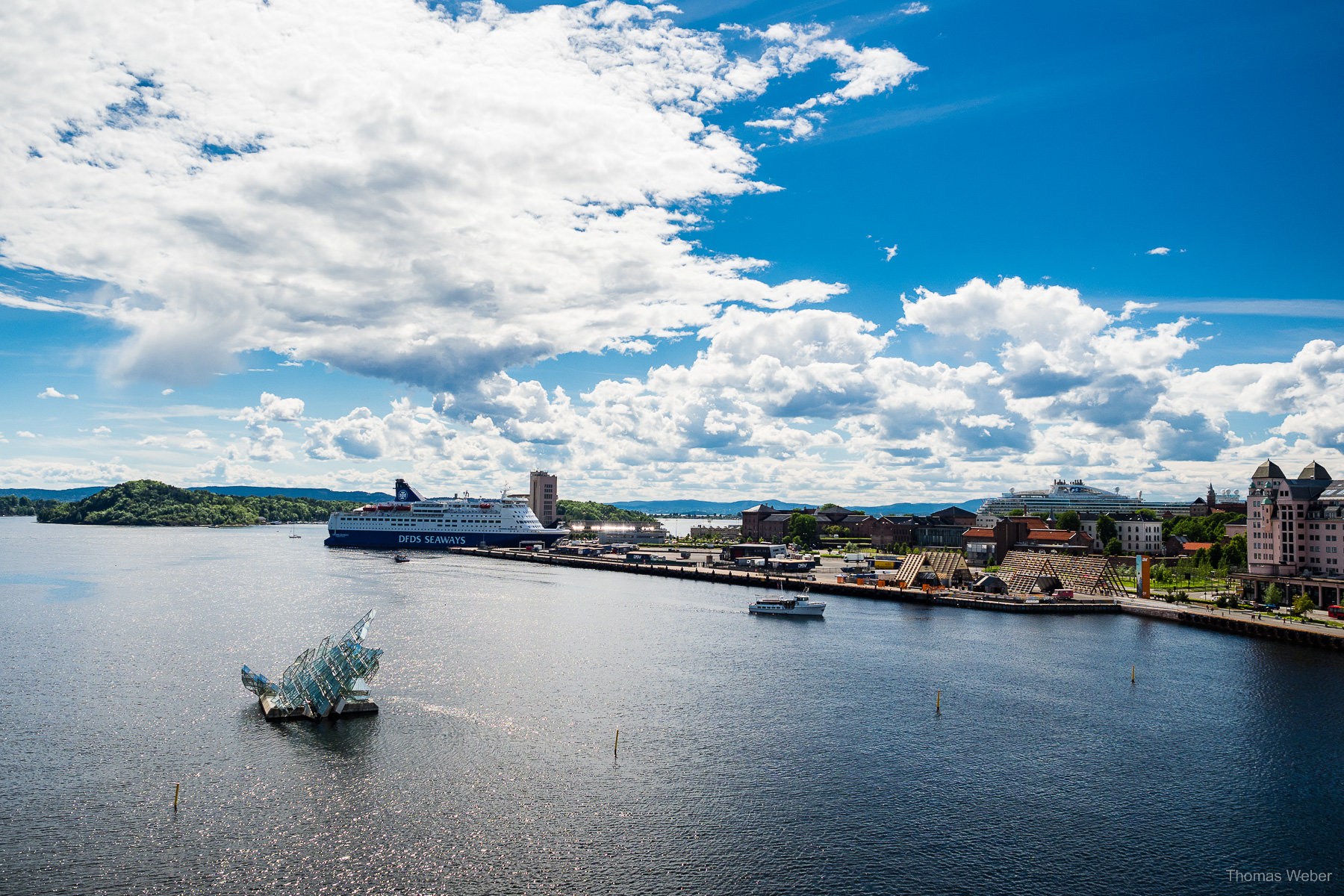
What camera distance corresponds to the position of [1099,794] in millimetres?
30828

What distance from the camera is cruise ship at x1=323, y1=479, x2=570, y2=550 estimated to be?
6698 inches

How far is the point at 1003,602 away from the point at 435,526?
403ft

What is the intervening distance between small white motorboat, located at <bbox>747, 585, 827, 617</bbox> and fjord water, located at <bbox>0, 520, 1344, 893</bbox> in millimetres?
13972

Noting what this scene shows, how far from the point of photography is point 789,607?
7962cm

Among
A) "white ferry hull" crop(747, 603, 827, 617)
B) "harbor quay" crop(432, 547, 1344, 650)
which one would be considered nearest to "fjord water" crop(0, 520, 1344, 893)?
"harbor quay" crop(432, 547, 1344, 650)

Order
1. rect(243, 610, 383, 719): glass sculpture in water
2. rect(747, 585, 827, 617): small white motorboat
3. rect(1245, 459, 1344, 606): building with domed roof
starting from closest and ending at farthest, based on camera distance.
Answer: rect(243, 610, 383, 719): glass sculpture in water < rect(1245, 459, 1344, 606): building with domed roof < rect(747, 585, 827, 617): small white motorboat

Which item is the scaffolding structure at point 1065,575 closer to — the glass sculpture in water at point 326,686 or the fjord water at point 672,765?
the fjord water at point 672,765

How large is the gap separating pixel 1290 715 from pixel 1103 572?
5243cm

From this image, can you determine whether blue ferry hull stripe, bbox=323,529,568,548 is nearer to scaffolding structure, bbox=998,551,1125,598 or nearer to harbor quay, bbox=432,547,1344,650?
harbor quay, bbox=432,547,1344,650

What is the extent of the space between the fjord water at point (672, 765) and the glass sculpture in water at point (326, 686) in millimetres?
1096

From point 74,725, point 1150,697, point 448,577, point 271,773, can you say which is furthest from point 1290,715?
point 448,577

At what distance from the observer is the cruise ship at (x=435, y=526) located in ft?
558

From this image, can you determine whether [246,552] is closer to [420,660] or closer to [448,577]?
[448,577]

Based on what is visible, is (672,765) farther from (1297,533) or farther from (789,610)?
(1297,533)
